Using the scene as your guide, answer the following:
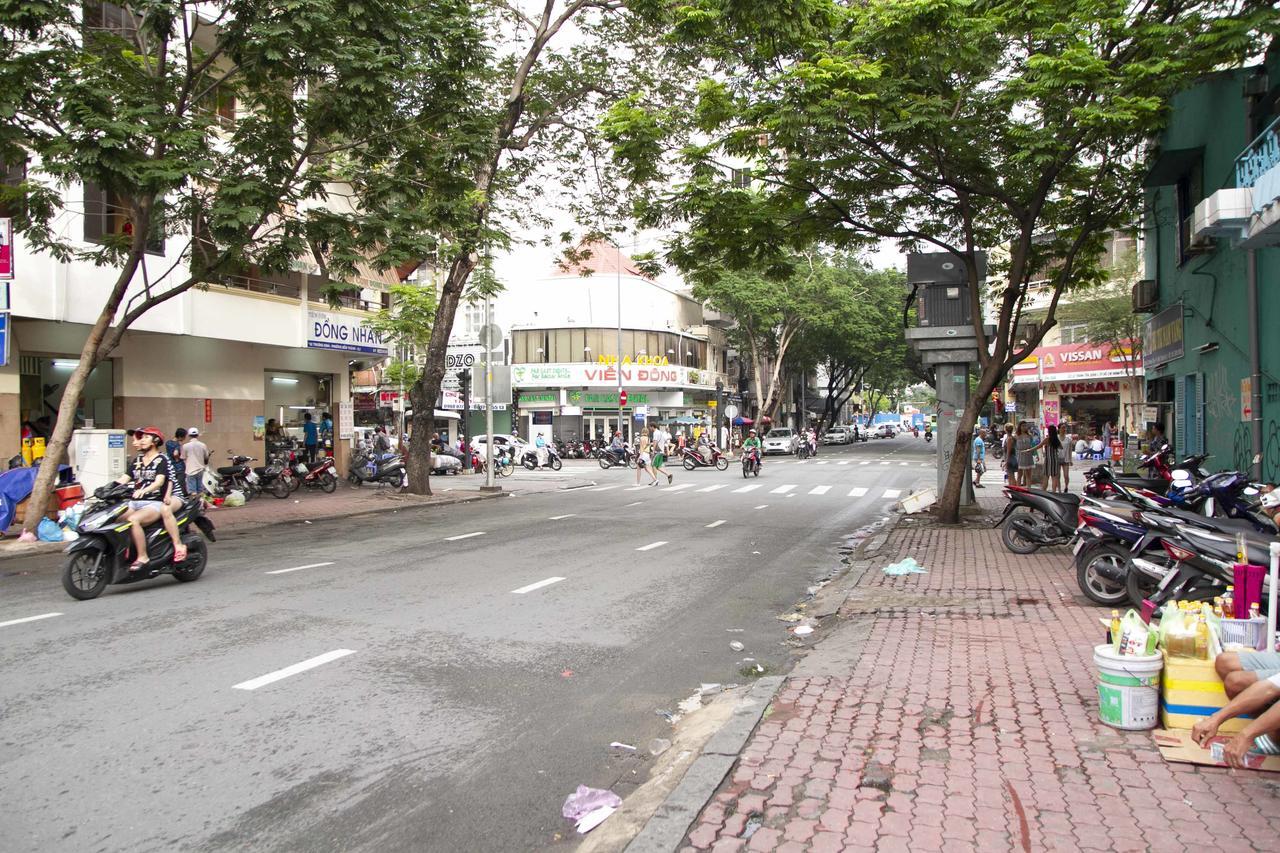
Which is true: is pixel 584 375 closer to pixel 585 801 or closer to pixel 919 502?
pixel 919 502

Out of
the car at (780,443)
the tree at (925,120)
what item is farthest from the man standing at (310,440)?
the car at (780,443)

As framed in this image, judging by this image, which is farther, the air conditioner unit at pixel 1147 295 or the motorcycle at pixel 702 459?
the motorcycle at pixel 702 459

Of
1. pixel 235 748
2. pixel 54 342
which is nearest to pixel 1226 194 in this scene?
pixel 235 748

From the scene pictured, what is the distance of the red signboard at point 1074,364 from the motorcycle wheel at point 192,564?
36.4 metres

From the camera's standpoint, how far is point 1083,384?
4356cm

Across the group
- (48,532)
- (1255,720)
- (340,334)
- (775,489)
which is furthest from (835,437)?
(1255,720)

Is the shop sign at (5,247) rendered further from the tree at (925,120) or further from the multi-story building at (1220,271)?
the multi-story building at (1220,271)

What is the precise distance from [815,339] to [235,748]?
160 ft

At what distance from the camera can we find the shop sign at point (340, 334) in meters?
22.2

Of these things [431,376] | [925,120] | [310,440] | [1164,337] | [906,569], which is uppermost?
[925,120]

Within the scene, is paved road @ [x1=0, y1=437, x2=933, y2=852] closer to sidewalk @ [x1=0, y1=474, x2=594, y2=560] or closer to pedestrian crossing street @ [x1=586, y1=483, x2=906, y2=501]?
sidewalk @ [x1=0, y1=474, x2=594, y2=560]

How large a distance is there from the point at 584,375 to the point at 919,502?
107 feet

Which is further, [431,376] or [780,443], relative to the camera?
[780,443]

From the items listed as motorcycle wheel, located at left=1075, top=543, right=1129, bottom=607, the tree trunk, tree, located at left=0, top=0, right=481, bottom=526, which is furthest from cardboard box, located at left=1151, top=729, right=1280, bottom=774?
the tree trunk
